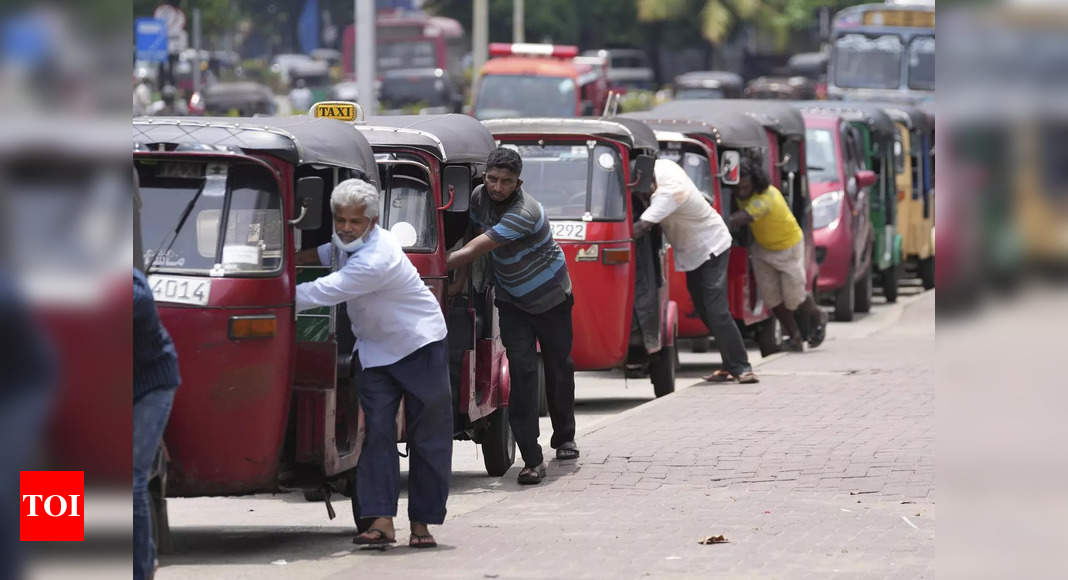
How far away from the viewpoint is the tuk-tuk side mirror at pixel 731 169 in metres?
15.1

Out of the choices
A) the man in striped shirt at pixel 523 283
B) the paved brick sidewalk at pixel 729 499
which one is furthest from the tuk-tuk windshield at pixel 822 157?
the man in striped shirt at pixel 523 283

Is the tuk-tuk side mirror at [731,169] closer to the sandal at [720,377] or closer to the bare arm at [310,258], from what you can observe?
the sandal at [720,377]

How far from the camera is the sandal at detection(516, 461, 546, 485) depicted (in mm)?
9508

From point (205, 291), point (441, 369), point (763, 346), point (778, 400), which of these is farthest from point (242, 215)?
point (763, 346)

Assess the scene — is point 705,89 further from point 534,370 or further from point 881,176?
point 534,370

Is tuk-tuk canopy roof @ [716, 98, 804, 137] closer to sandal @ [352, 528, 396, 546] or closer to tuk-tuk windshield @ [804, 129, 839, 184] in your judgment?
tuk-tuk windshield @ [804, 129, 839, 184]

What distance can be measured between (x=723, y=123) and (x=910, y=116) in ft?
37.2

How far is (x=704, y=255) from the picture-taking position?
13.6 m

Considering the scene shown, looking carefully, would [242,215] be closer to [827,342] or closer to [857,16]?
[827,342]

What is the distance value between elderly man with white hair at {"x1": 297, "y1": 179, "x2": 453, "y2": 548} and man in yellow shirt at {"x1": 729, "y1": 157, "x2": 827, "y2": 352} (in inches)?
307

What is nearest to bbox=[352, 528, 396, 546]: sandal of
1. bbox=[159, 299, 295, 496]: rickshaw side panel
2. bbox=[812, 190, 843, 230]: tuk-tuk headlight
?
bbox=[159, 299, 295, 496]: rickshaw side panel

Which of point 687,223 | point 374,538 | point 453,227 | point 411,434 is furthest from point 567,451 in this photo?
point 687,223

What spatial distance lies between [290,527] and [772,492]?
7.83 feet

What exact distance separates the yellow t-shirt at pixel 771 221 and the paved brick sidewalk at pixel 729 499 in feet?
7.09
